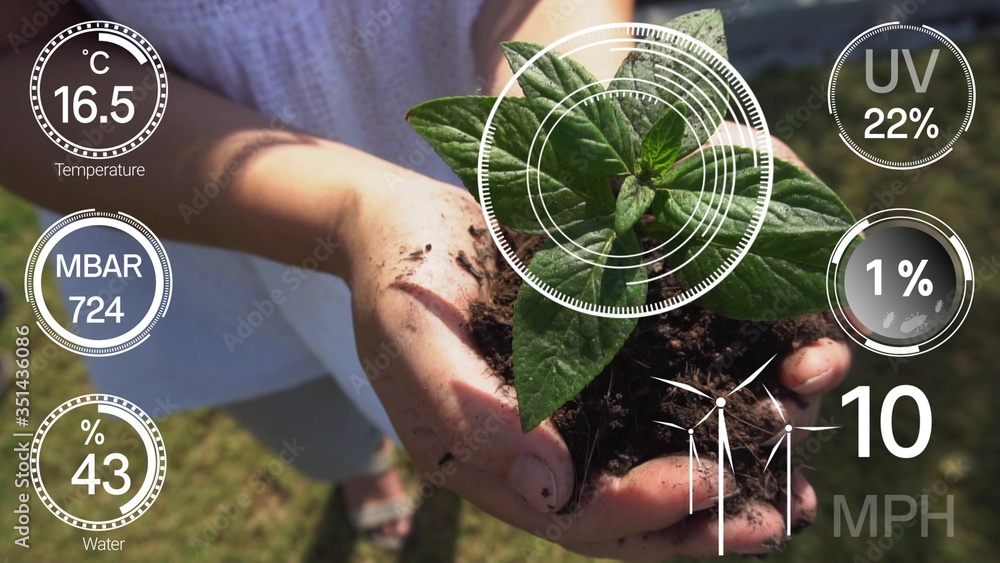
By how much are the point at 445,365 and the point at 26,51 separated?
2.55 ft

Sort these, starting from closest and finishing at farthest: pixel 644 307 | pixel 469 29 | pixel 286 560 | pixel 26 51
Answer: pixel 644 307 < pixel 26 51 < pixel 469 29 < pixel 286 560

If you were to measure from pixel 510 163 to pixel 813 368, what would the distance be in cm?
46

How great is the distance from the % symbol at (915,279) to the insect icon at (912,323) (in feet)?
0.11

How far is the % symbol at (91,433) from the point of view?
207cm

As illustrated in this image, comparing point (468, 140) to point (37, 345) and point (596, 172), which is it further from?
point (37, 345)

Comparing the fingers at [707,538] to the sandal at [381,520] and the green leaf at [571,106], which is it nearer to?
the green leaf at [571,106]

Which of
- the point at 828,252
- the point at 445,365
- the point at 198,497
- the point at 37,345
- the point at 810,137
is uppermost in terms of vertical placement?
the point at 828,252

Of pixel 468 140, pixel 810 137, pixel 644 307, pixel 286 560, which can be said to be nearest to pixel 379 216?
pixel 468 140

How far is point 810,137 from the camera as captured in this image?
99.1 inches

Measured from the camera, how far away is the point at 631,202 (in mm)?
785

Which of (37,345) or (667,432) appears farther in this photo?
(37,345)
